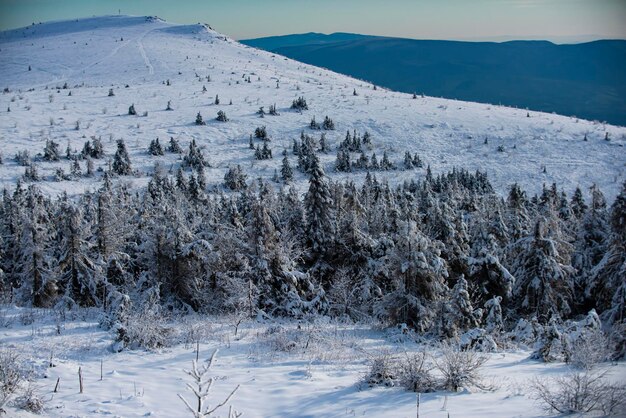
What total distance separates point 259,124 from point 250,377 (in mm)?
74136

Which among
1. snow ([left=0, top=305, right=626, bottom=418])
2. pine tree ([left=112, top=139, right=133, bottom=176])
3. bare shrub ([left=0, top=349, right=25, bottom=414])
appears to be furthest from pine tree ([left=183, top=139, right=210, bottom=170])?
bare shrub ([left=0, top=349, right=25, bottom=414])

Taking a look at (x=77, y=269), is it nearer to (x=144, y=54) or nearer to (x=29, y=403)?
(x=29, y=403)

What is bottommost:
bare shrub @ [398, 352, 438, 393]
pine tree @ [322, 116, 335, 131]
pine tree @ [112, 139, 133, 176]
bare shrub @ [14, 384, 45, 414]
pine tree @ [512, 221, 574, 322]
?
pine tree @ [512, 221, 574, 322]

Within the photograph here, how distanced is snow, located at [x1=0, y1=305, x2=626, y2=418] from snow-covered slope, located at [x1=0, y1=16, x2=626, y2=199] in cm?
4674

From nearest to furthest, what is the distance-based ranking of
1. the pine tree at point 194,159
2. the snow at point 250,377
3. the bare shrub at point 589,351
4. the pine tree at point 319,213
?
the snow at point 250,377 < the bare shrub at point 589,351 < the pine tree at point 319,213 < the pine tree at point 194,159

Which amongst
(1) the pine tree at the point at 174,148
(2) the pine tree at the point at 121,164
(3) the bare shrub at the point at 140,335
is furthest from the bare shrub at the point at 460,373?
(1) the pine tree at the point at 174,148

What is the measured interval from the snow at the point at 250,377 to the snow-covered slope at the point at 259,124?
46.7m

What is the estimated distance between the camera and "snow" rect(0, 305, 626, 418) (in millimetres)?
9758

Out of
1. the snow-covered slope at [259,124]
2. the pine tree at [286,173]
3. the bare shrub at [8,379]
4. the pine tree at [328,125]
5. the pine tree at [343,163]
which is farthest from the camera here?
the pine tree at [328,125]

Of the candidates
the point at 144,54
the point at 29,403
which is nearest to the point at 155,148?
the point at 29,403

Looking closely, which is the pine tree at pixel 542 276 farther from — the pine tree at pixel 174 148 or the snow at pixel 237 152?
the pine tree at pixel 174 148

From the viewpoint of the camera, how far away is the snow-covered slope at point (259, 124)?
221 feet

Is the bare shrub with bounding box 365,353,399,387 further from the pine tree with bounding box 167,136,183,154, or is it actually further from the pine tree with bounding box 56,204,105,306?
the pine tree with bounding box 167,136,183,154

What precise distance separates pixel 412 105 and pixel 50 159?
221ft
